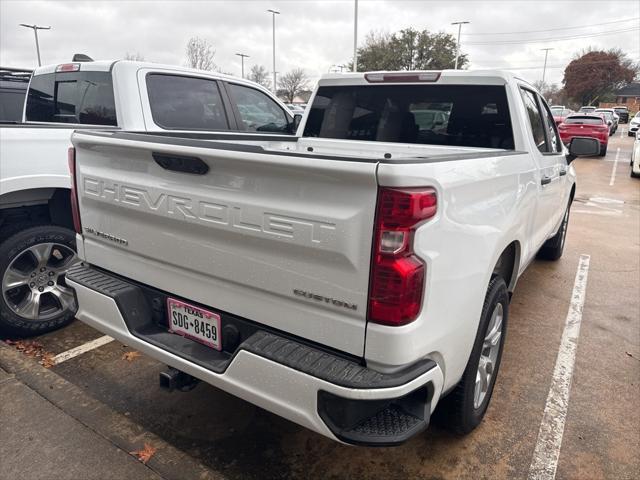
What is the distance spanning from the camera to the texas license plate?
7.32 feet

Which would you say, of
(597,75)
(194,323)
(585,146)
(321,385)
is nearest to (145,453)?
(194,323)

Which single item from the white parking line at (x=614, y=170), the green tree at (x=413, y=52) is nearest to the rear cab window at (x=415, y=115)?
the white parking line at (x=614, y=170)

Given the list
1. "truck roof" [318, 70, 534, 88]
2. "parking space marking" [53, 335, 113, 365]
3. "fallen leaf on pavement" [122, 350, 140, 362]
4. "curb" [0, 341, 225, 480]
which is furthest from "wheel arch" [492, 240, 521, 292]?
"parking space marking" [53, 335, 113, 365]

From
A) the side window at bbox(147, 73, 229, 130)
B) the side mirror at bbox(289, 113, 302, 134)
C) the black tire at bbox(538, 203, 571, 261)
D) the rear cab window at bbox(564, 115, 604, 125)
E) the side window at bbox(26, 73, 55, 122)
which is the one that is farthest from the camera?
the rear cab window at bbox(564, 115, 604, 125)

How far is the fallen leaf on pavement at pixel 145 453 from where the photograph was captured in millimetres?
2389

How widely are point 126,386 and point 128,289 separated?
100cm

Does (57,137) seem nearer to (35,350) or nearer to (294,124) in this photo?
(35,350)

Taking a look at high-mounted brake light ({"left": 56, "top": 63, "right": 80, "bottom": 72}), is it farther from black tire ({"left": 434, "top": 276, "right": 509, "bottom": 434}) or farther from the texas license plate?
black tire ({"left": 434, "top": 276, "right": 509, "bottom": 434})

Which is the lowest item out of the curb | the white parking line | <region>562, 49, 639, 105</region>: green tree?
the white parking line

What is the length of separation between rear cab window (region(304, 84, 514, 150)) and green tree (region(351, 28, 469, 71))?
46.1 metres

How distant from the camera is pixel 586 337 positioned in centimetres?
403

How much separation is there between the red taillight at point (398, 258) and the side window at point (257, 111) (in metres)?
3.61

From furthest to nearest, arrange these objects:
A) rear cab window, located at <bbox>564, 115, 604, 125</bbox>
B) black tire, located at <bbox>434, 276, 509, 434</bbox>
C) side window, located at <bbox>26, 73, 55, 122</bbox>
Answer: rear cab window, located at <bbox>564, 115, 604, 125</bbox> → side window, located at <bbox>26, 73, 55, 122</bbox> → black tire, located at <bbox>434, 276, 509, 434</bbox>

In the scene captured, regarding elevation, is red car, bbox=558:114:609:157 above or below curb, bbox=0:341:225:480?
above
